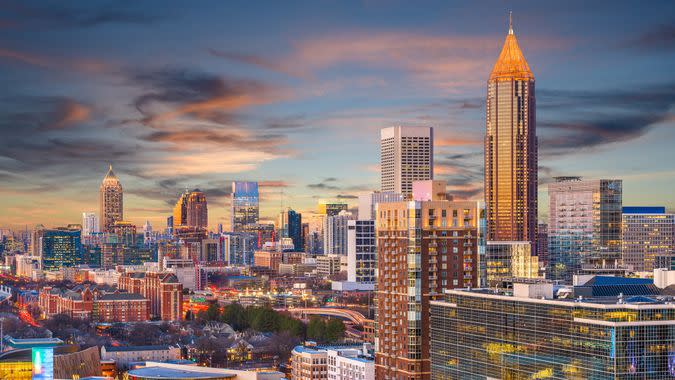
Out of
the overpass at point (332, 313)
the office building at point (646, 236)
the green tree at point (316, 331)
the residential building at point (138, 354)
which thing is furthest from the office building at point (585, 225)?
the residential building at point (138, 354)

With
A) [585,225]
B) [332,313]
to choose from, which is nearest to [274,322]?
[332,313]

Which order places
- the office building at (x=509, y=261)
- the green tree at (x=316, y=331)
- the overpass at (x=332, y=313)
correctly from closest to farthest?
the office building at (x=509, y=261) < the green tree at (x=316, y=331) < the overpass at (x=332, y=313)

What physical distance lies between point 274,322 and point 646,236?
6133 cm

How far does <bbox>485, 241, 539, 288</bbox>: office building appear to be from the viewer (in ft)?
417

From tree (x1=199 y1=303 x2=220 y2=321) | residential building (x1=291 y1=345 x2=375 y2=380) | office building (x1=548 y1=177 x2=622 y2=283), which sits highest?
office building (x1=548 y1=177 x2=622 y2=283)

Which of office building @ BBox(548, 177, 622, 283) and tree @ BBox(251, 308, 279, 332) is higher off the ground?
office building @ BBox(548, 177, 622, 283)

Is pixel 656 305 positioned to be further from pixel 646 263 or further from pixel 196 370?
pixel 646 263

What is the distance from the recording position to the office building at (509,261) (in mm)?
127000

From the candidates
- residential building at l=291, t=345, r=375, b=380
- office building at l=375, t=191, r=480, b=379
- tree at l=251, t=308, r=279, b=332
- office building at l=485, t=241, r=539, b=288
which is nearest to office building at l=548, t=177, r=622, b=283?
office building at l=485, t=241, r=539, b=288

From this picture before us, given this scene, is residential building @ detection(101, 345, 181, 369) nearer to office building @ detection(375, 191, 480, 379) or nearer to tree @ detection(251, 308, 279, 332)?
tree @ detection(251, 308, 279, 332)

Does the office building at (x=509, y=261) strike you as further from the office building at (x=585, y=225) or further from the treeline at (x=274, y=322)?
the treeline at (x=274, y=322)

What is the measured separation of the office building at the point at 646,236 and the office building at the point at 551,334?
107068 mm

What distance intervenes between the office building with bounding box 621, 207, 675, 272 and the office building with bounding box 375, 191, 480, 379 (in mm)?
101491

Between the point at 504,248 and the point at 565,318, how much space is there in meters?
82.5
